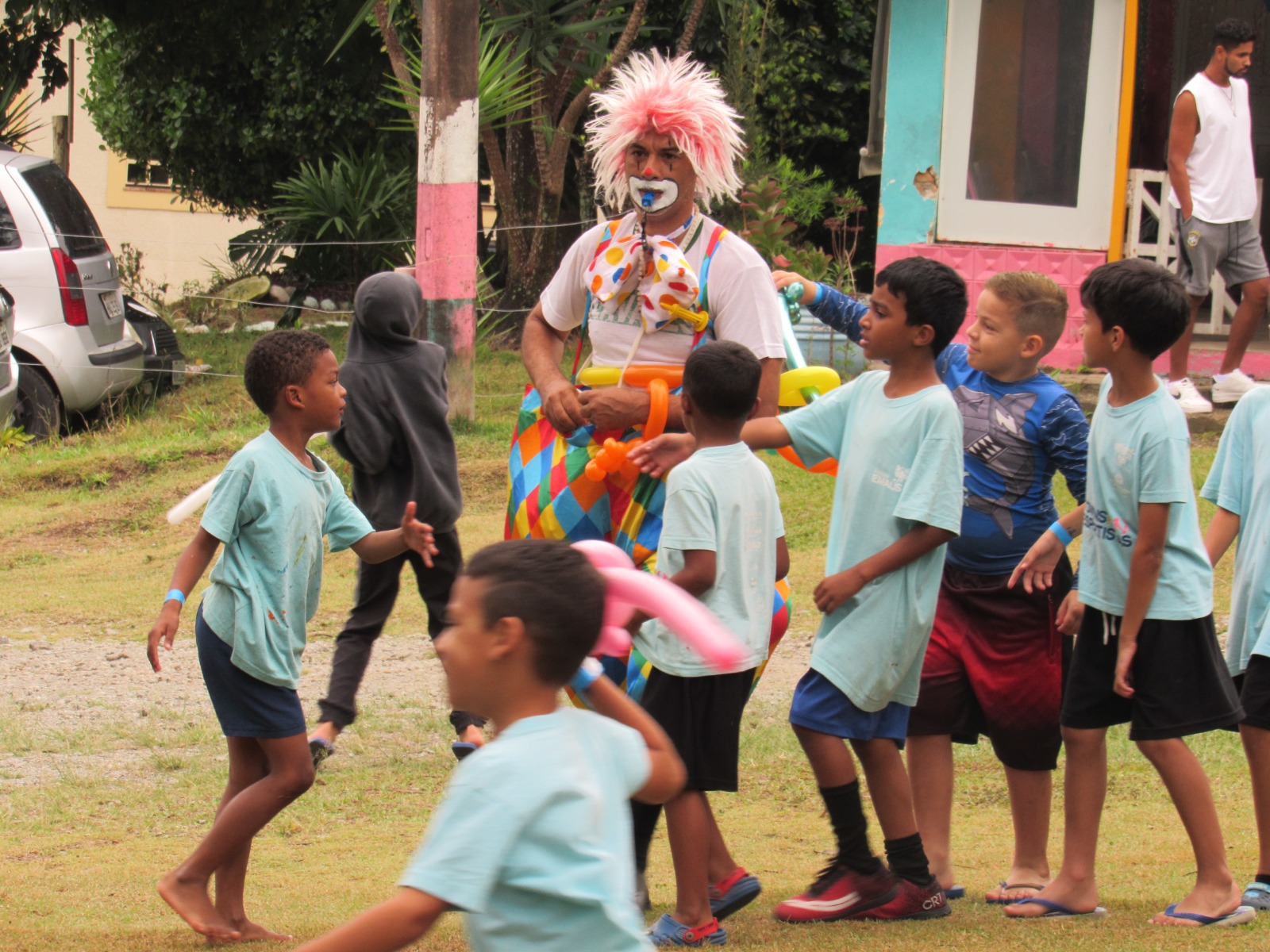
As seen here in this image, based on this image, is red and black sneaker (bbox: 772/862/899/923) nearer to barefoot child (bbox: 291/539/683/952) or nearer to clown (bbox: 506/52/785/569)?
clown (bbox: 506/52/785/569)

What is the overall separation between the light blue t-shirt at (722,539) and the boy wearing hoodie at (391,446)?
1.90m

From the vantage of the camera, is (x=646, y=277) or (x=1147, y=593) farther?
(x=646, y=277)

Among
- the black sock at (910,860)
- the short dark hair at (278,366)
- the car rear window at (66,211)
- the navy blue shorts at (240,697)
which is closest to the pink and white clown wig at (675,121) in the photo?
the short dark hair at (278,366)

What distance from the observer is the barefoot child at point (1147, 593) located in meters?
3.42

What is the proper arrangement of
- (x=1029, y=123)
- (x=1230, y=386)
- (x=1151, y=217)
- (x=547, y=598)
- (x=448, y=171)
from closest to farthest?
1. (x=547, y=598)
2. (x=1230, y=386)
3. (x=448, y=171)
4. (x=1029, y=123)
5. (x=1151, y=217)

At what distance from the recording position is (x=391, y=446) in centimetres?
537

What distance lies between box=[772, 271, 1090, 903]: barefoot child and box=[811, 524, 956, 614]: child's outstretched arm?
1.33 ft

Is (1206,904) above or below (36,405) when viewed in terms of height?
below

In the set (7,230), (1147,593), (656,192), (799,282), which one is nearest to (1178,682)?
(1147,593)

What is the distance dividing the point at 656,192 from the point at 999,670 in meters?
1.61

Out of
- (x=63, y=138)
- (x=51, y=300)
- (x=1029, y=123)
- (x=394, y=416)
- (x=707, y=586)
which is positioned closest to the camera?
(x=707, y=586)

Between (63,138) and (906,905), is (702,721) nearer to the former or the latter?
(906,905)

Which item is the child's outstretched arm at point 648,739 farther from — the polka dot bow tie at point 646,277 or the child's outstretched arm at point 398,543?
the polka dot bow tie at point 646,277

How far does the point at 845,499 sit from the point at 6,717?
3722mm
